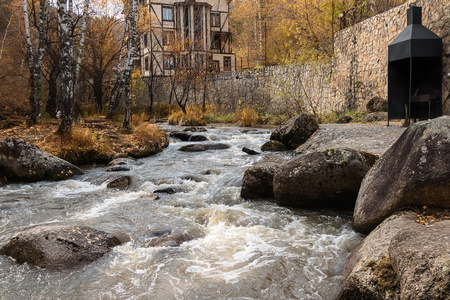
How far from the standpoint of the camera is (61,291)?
3.45 metres

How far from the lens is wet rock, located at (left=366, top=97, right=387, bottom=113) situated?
43.9 ft

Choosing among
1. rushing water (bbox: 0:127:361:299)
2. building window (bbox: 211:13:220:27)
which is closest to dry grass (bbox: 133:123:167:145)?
rushing water (bbox: 0:127:361:299)

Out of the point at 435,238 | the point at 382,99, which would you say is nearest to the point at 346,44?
the point at 382,99

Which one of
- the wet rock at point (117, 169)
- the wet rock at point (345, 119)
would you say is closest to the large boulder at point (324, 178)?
the wet rock at point (117, 169)

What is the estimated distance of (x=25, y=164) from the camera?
8.27 meters

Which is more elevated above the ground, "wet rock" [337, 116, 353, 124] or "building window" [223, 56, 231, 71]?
"building window" [223, 56, 231, 71]

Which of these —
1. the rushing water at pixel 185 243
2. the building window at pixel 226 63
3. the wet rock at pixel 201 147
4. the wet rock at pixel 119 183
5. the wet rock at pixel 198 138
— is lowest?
the rushing water at pixel 185 243

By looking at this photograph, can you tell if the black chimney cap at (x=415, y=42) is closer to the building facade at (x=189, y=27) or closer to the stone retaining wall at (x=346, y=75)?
the stone retaining wall at (x=346, y=75)

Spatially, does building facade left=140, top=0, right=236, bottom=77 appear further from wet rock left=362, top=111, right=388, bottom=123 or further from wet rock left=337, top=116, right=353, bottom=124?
wet rock left=362, top=111, right=388, bottom=123

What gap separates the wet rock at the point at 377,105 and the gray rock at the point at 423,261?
1149 cm

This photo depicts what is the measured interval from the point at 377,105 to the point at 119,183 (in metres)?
10.1

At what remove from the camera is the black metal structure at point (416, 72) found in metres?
9.48

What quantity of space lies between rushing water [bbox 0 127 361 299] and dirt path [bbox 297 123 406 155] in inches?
118

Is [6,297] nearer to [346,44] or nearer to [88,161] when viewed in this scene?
[88,161]
